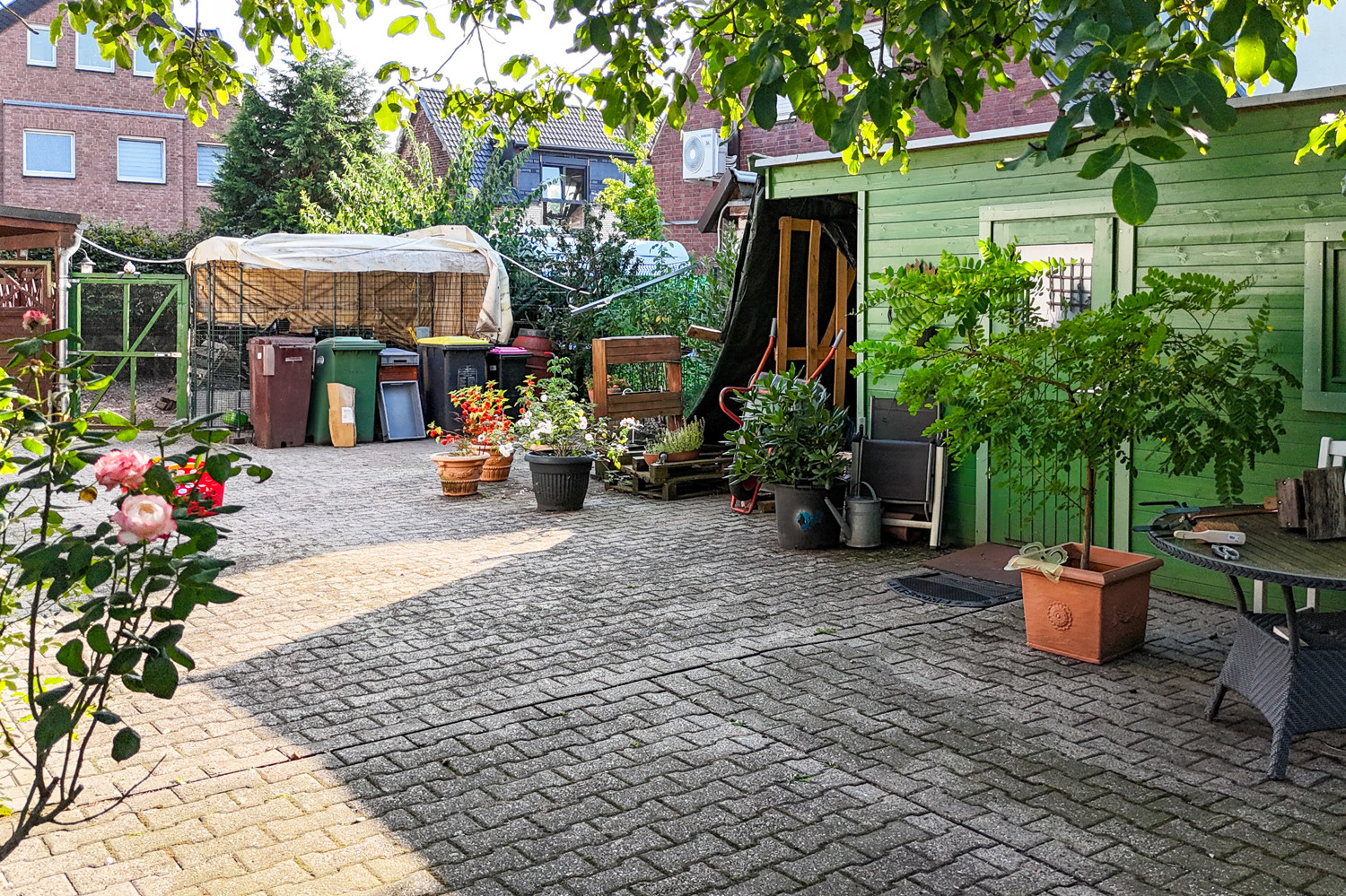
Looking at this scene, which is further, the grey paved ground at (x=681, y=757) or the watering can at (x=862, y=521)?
the watering can at (x=862, y=521)

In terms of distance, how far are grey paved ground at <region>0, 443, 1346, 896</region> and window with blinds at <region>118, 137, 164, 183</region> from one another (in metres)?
27.8

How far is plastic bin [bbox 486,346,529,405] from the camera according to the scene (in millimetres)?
16359

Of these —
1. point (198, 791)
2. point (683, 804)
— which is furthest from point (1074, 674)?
point (198, 791)

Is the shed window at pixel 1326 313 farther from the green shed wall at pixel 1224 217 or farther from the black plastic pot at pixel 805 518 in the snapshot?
the black plastic pot at pixel 805 518

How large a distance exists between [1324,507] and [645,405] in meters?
6.85

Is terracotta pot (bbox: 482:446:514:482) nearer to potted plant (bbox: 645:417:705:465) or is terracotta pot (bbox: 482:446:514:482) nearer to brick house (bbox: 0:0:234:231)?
potted plant (bbox: 645:417:705:465)

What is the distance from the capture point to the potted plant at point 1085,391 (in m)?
5.42

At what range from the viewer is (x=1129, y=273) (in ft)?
23.9

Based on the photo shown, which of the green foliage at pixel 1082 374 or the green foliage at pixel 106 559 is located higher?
the green foliage at pixel 1082 374

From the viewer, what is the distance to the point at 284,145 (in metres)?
27.1

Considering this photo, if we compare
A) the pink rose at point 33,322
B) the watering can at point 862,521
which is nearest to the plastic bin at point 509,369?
the watering can at point 862,521

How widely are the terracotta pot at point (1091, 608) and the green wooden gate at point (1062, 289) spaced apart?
1088mm

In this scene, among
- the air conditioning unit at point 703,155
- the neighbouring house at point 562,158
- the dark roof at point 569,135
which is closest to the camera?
the air conditioning unit at point 703,155

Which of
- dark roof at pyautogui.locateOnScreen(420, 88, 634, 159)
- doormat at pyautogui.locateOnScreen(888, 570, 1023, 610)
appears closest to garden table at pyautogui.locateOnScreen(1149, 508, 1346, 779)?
doormat at pyautogui.locateOnScreen(888, 570, 1023, 610)
